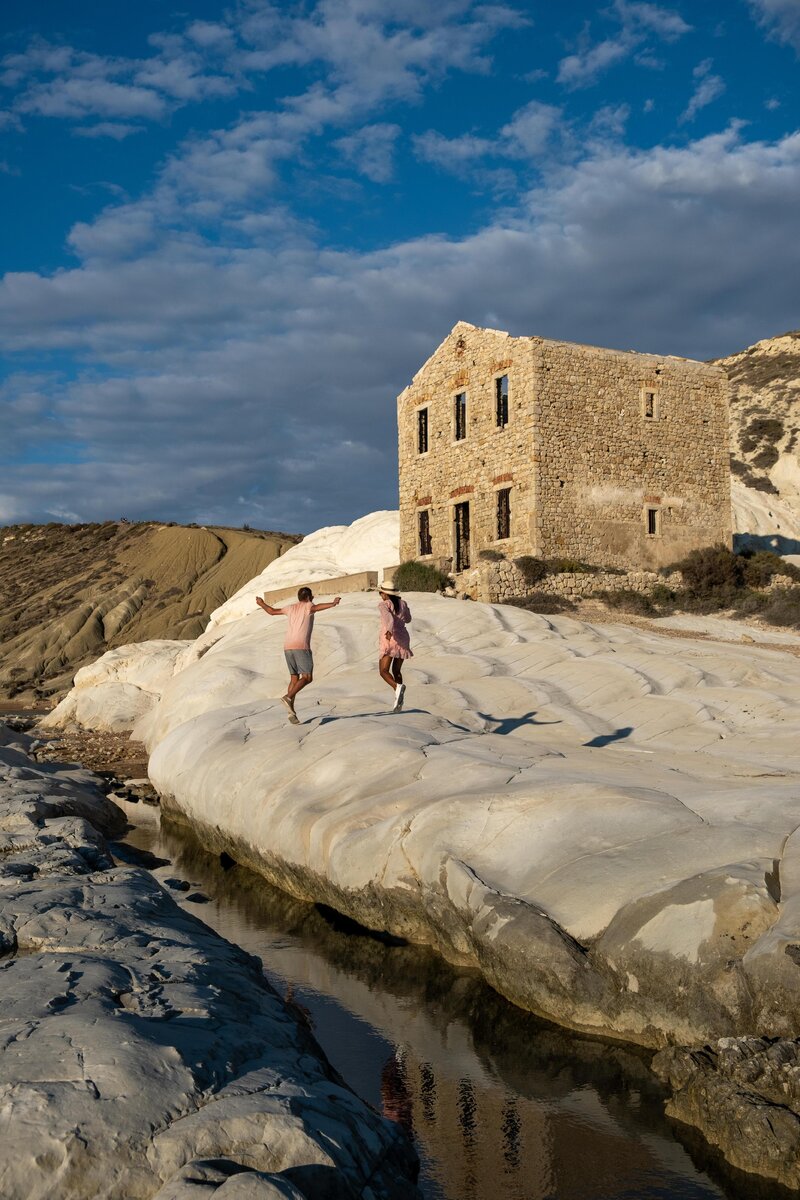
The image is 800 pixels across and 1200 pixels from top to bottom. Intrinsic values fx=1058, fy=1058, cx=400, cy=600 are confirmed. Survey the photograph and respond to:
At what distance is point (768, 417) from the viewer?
157ft

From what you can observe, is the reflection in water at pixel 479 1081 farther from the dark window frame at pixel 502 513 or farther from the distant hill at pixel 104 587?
the distant hill at pixel 104 587

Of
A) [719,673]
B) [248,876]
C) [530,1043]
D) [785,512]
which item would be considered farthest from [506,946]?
[785,512]

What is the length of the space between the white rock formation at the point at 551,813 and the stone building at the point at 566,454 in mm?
9452

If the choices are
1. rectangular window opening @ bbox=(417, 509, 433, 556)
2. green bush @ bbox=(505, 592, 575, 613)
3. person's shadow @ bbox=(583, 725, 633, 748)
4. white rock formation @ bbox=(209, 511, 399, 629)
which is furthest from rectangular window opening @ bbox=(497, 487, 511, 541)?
person's shadow @ bbox=(583, 725, 633, 748)

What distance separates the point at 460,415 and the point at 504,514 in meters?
3.21

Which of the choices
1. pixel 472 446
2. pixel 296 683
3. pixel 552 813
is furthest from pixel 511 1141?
pixel 472 446

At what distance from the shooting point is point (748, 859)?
20.1ft

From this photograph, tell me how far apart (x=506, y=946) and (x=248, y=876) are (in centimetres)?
453

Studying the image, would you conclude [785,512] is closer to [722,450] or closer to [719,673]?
[722,450]

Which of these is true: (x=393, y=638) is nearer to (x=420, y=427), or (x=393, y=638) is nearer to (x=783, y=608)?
(x=783, y=608)

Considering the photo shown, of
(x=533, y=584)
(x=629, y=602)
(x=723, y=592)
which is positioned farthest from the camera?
(x=723, y=592)

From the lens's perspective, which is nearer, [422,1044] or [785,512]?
[422,1044]

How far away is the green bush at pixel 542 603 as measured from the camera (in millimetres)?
22938

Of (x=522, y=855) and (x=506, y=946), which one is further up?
(x=522, y=855)
